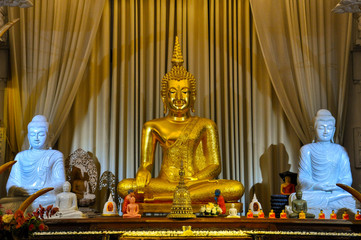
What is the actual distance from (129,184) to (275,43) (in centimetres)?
246

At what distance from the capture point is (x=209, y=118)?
8.19 metres

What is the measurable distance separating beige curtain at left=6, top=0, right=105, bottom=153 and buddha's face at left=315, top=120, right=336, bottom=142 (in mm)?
2775

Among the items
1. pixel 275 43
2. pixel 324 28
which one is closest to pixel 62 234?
pixel 275 43

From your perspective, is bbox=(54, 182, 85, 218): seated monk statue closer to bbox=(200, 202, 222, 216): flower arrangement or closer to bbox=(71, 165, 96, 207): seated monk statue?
bbox=(71, 165, 96, 207): seated monk statue

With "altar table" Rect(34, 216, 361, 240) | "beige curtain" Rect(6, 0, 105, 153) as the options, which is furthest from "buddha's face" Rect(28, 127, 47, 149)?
"altar table" Rect(34, 216, 361, 240)

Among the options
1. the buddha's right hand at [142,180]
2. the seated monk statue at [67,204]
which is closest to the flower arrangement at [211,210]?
the buddha's right hand at [142,180]

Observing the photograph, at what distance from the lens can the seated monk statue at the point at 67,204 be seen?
20.3ft

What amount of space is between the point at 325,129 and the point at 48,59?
3263 mm

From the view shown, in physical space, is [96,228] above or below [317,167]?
below

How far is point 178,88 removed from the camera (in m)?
7.38

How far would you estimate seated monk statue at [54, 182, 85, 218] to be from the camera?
6.18 metres

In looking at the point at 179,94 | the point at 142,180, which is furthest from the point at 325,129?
the point at 142,180

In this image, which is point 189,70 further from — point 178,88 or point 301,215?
point 301,215

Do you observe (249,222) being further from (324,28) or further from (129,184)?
(324,28)
